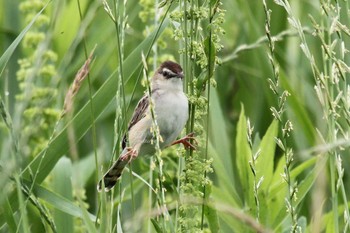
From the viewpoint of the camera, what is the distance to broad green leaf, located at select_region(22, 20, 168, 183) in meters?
3.25

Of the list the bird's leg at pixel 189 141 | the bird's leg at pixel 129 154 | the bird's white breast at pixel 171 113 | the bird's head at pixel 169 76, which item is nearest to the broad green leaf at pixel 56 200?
the bird's leg at pixel 129 154

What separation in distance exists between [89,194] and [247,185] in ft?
5.42

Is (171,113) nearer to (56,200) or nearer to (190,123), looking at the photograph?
(56,200)

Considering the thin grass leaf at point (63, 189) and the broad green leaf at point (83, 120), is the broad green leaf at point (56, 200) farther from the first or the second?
the thin grass leaf at point (63, 189)

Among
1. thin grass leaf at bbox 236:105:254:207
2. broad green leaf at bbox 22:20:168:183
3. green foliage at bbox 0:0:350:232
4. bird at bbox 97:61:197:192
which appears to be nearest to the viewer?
green foliage at bbox 0:0:350:232

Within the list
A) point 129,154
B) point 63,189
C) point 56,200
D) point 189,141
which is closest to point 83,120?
point 129,154

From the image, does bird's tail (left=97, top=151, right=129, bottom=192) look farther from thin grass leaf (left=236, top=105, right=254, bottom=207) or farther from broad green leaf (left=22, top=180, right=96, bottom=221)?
thin grass leaf (left=236, top=105, right=254, bottom=207)

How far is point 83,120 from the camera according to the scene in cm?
336

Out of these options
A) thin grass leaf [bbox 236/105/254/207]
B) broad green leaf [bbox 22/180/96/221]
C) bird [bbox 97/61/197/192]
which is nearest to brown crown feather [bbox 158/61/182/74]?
bird [bbox 97/61/197/192]

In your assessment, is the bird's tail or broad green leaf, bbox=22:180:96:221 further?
the bird's tail

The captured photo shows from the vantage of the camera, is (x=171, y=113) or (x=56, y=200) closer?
(x=56, y=200)

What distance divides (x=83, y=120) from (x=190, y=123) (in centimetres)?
71

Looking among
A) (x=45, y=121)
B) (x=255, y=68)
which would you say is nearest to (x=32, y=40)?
(x=45, y=121)

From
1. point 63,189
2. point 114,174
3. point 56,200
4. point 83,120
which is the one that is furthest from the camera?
point 63,189
